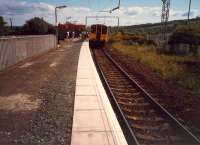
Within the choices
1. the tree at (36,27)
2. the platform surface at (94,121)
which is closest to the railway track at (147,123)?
the platform surface at (94,121)

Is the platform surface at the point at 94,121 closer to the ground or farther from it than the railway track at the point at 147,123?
farther from it

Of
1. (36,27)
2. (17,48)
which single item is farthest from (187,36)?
(36,27)

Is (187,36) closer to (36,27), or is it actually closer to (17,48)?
(17,48)

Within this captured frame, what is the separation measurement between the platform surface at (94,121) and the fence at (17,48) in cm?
707

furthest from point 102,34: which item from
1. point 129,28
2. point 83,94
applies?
point 129,28

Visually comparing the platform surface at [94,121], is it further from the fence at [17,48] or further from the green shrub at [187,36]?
the green shrub at [187,36]

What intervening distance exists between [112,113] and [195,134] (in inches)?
102

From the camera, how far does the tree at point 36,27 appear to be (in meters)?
80.8

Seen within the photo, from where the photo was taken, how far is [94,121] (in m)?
8.66

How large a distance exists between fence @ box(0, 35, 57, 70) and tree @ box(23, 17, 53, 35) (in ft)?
159

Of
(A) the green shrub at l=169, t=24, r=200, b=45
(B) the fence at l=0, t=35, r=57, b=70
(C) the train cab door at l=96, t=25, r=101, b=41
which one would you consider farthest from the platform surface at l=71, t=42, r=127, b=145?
(A) the green shrub at l=169, t=24, r=200, b=45

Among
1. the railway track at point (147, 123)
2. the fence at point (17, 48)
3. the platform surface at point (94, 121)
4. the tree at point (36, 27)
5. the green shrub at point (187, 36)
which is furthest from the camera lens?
the tree at point (36, 27)

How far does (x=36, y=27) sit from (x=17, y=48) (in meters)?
61.2

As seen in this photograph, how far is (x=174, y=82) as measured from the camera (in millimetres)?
15680
